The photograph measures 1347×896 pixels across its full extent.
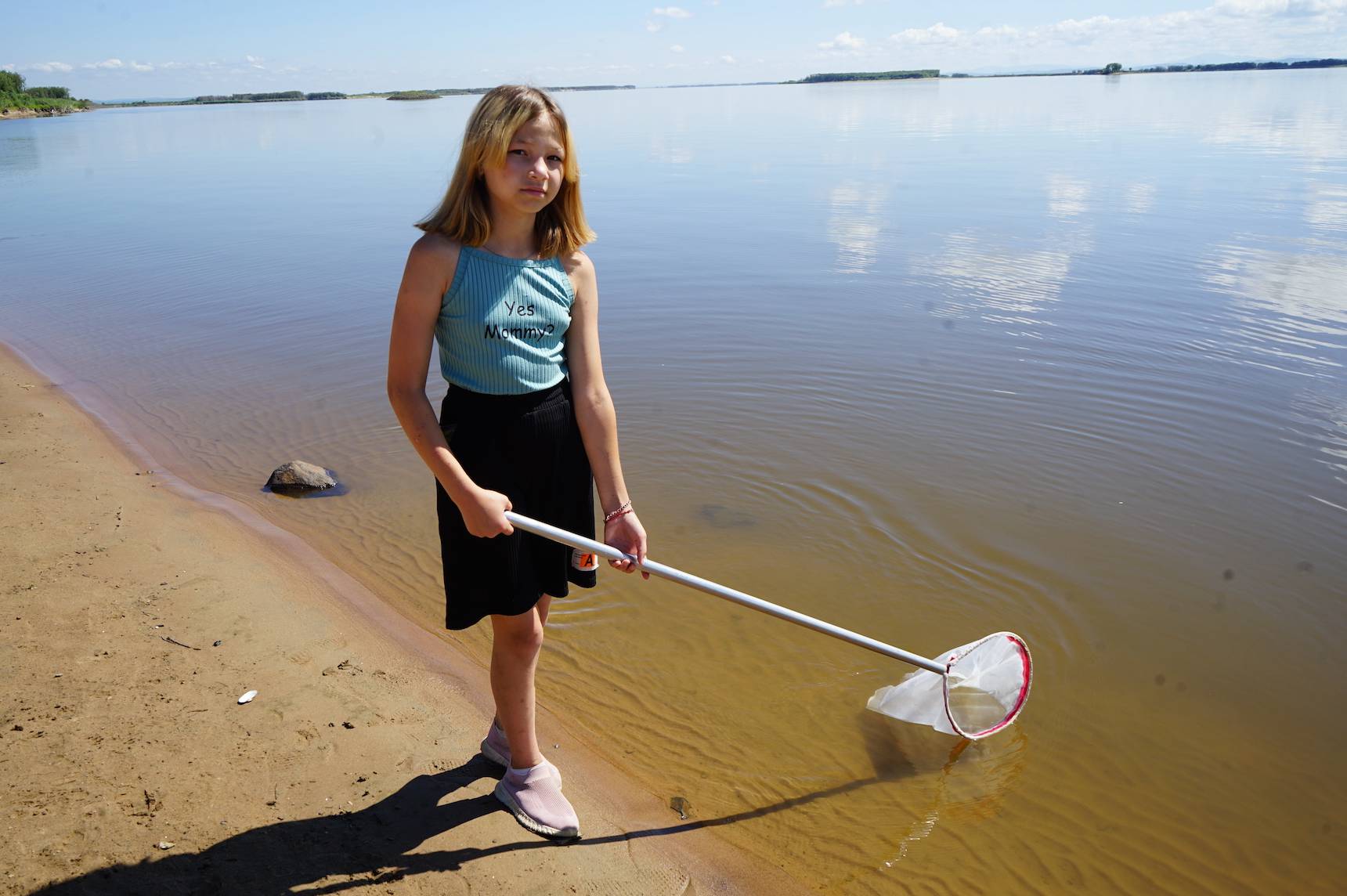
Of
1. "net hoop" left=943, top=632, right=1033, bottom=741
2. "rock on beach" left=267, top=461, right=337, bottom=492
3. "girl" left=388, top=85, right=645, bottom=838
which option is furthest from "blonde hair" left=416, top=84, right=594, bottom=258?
"rock on beach" left=267, top=461, right=337, bottom=492

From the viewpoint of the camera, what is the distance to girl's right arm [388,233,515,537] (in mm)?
2393

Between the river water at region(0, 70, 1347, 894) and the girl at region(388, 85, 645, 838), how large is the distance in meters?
1.23

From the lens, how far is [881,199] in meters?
17.0

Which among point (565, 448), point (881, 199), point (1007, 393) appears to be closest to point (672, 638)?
point (565, 448)

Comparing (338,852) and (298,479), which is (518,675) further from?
(298,479)

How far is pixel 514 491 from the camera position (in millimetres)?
Result: 2646

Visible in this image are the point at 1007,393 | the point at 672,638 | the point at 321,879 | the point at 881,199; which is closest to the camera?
the point at 321,879

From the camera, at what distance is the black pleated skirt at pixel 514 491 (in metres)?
2.56

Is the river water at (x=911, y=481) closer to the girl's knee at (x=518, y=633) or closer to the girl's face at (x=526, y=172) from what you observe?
the girl's knee at (x=518, y=633)

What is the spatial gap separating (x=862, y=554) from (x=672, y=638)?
1323 mm

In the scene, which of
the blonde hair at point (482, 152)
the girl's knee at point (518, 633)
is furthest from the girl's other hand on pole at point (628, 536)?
the blonde hair at point (482, 152)

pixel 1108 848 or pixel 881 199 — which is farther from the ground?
pixel 881 199

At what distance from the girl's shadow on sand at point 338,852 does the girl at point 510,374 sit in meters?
0.32

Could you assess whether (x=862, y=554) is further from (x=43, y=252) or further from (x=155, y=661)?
(x=43, y=252)
